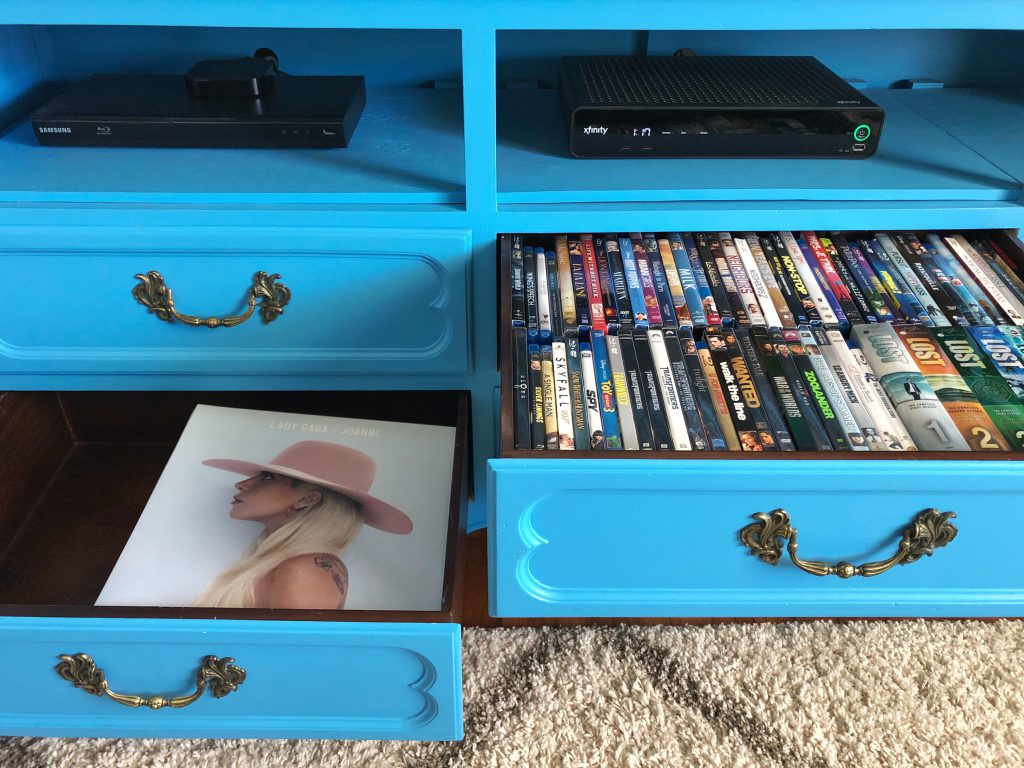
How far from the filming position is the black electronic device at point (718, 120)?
2.79ft

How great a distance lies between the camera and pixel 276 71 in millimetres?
1024

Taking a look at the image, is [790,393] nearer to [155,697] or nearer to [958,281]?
[958,281]

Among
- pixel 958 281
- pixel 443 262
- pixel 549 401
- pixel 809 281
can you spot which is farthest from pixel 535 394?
pixel 958 281

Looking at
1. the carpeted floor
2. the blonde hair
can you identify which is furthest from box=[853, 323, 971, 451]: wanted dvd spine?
the blonde hair

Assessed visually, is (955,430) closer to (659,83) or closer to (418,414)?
(659,83)

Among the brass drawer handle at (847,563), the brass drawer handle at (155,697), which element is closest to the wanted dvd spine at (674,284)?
the brass drawer handle at (847,563)

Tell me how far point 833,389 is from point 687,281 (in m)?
0.20

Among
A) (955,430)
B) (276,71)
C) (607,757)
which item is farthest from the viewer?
(276,71)

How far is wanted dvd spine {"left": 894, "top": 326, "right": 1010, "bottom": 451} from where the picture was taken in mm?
629

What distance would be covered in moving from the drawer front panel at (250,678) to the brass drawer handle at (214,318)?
0.34 metres

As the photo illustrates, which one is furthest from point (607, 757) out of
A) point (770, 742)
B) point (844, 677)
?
point (844, 677)

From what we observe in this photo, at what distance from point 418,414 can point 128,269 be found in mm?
380

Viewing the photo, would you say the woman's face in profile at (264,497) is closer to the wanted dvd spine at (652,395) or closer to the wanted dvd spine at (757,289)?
the wanted dvd spine at (652,395)

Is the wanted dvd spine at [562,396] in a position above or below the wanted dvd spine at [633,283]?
below
